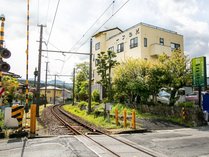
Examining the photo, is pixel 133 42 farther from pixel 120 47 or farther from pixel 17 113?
pixel 17 113

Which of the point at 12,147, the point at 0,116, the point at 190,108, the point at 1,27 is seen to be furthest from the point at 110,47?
the point at 12,147

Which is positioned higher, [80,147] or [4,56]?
[4,56]

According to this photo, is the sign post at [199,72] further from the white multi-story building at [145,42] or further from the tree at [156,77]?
the white multi-story building at [145,42]

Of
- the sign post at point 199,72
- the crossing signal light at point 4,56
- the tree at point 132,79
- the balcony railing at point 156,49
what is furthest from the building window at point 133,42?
the crossing signal light at point 4,56

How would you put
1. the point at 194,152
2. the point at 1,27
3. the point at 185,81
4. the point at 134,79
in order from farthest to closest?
the point at 134,79
the point at 185,81
the point at 1,27
the point at 194,152

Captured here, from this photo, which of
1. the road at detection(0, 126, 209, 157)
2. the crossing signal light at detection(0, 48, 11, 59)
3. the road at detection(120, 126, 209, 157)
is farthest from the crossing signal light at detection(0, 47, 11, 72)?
the road at detection(120, 126, 209, 157)

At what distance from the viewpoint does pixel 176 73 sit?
21.0 m

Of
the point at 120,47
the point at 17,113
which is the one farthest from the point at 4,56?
the point at 120,47

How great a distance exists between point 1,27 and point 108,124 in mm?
8599

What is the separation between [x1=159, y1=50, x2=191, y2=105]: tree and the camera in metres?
20.5

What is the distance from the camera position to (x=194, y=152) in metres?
8.70

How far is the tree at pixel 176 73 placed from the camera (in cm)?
2048

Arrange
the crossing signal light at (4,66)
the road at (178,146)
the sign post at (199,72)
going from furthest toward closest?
the sign post at (199,72) < the crossing signal light at (4,66) < the road at (178,146)

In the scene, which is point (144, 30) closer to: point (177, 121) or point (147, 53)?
point (147, 53)
